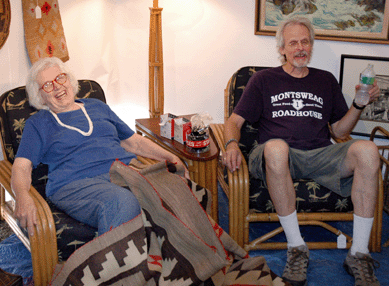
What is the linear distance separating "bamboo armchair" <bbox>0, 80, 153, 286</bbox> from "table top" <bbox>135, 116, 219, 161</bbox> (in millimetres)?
576

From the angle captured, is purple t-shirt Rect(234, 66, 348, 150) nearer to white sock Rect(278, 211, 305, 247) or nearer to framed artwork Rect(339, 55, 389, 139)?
white sock Rect(278, 211, 305, 247)

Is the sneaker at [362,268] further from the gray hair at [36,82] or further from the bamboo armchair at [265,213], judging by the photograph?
the gray hair at [36,82]

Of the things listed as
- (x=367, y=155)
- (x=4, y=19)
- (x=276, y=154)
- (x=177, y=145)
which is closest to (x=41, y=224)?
(x=177, y=145)

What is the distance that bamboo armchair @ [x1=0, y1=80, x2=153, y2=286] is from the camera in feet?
5.12

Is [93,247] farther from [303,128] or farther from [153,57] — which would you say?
[153,57]

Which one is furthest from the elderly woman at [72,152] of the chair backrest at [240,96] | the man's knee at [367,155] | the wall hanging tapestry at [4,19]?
the man's knee at [367,155]

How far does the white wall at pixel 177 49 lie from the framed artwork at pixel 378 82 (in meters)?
0.07

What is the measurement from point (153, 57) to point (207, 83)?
561mm

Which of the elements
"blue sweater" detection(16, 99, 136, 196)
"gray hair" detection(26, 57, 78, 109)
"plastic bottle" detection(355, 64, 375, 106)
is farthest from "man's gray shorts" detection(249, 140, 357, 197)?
"gray hair" detection(26, 57, 78, 109)

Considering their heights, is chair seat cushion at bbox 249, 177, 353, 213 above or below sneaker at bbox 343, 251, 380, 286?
above

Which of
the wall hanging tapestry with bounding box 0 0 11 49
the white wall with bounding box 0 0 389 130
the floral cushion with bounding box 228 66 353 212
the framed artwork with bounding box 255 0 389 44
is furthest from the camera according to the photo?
the white wall with bounding box 0 0 389 130

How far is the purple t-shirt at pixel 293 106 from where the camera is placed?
2.12 m

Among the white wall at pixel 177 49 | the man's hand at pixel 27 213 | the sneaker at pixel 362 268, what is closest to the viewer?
the man's hand at pixel 27 213

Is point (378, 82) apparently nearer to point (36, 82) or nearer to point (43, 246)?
point (36, 82)
